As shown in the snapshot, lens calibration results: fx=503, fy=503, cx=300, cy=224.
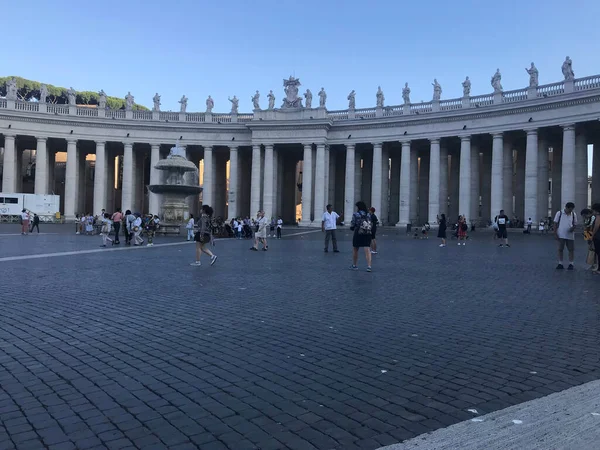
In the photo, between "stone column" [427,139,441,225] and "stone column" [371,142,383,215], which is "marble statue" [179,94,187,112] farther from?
"stone column" [427,139,441,225]

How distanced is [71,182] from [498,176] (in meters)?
41.0

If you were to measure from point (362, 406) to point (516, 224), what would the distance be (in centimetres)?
4314

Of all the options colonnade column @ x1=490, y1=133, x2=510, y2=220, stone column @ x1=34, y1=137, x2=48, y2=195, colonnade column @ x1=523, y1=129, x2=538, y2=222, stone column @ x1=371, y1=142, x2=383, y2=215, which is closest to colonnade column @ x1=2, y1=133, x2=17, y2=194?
stone column @ x1=34, y1=137, x2=48, y2=195

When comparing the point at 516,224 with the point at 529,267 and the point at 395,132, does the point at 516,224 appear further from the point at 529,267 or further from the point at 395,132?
the point at 529,267

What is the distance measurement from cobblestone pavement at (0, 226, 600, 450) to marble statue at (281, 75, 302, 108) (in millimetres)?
43681

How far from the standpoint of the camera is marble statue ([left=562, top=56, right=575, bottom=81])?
127ft

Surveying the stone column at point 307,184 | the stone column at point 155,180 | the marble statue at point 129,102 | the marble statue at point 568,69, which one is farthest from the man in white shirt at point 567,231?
the marble statue at point 129,102

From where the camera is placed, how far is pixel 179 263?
15.5m

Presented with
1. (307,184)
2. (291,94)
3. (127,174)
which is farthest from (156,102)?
(307,184)

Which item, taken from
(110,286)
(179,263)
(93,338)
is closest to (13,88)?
(179,263)

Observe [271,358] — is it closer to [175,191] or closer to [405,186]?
[175,191]

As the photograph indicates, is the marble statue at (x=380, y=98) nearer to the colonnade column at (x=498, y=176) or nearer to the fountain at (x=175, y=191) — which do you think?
the colonnade column at (x=498, y=176)

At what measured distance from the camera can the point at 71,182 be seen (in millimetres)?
51219

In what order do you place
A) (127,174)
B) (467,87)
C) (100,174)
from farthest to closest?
(127,174) → (100,174) → (467,87)
